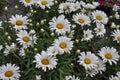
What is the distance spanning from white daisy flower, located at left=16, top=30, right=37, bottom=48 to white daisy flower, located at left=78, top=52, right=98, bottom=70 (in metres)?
0.51

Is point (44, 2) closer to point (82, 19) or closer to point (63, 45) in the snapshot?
point (82, 19)

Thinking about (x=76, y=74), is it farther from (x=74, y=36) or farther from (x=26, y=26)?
(x=26, y=26)

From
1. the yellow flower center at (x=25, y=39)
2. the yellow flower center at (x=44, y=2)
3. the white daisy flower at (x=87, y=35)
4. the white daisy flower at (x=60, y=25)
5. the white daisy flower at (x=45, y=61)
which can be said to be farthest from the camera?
the yellow flower center at (x=44, y=2)

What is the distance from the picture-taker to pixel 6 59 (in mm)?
3477

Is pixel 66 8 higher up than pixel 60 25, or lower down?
higher up

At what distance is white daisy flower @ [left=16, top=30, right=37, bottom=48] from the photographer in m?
3.36

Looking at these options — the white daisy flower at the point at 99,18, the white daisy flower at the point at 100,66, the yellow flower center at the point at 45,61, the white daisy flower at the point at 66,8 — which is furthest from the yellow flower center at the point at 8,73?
the white daisy flower at the point at 99,18

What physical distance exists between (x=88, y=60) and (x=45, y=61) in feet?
1.52

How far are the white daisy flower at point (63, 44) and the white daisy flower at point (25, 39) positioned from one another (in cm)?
23

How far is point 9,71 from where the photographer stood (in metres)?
3.28

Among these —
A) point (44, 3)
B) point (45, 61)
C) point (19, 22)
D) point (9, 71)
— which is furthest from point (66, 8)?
point (9, 71)

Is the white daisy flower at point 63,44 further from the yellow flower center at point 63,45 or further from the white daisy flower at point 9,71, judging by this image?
the white daisy flower at point 9,71

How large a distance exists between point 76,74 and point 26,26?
0.74 metres

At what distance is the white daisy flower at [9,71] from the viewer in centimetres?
324
